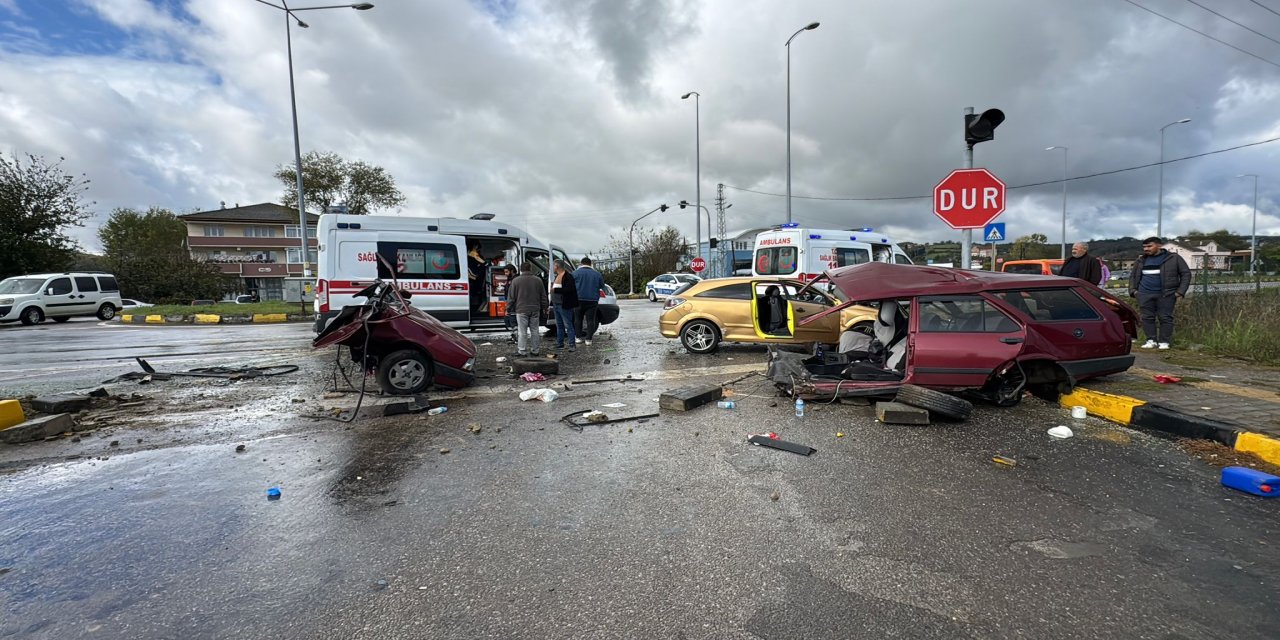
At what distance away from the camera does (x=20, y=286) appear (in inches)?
738

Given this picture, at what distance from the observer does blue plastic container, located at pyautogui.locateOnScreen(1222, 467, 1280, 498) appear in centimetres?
357

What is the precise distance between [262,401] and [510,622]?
5.82 meters

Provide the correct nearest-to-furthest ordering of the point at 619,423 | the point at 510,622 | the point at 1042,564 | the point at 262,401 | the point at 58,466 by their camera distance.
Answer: the point at 510,622, the point at 1042,564, the point at 58,466, the point at 619,423, the point at 262,401

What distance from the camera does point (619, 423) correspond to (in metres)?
5.57

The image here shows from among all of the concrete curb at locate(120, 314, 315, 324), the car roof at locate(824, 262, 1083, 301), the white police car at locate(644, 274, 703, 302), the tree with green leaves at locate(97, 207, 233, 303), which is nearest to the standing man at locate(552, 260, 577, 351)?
the car roof at locate(824, 262, 1083, 301)

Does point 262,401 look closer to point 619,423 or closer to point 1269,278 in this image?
point 619,423

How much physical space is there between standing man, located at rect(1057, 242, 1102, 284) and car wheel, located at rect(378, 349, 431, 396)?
9.85 metres

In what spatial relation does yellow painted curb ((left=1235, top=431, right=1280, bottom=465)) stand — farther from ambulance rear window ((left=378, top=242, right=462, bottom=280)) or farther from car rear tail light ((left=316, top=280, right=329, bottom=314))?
car rear tail light ((left=316, top=280, right=329, bottom=314))

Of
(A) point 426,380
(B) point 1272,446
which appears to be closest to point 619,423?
(A) point 426,380

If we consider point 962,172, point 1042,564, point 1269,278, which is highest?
point 962,172

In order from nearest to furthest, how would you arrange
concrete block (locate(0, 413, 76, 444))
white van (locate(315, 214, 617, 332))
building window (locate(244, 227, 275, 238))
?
concrete block (locate(0, 413, 76, 444))
white van (locate(315, 214, 617, 332))
building window (locate(244, 227, 275, 238))

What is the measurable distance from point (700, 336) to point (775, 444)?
5499mm

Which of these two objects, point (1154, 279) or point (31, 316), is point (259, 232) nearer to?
A: point (31, 316)

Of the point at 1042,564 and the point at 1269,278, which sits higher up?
the point at 1269,278
